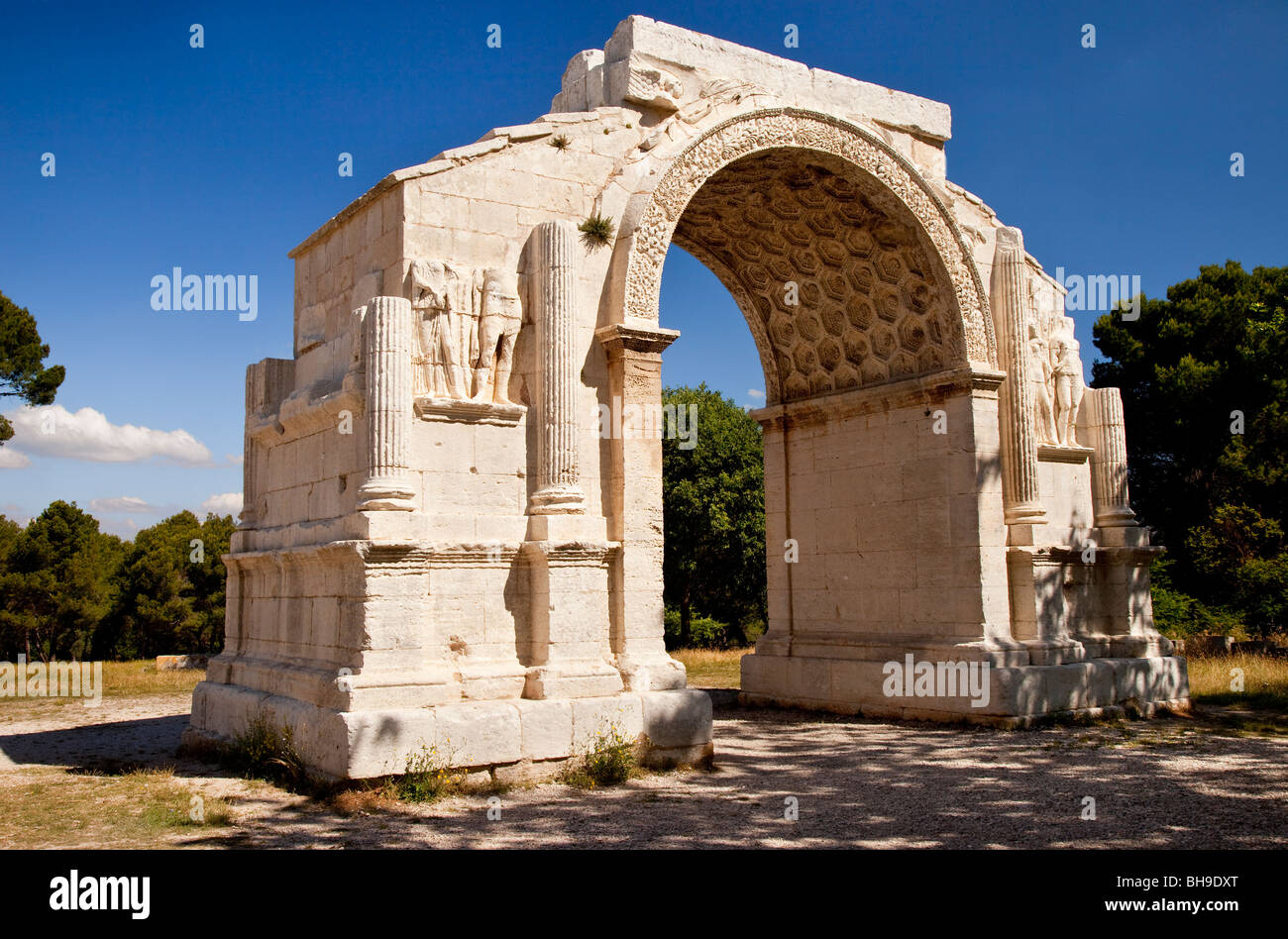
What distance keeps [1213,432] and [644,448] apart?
18865 millimetres

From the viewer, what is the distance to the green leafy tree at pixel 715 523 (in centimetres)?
3019

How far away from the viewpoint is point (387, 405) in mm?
7820

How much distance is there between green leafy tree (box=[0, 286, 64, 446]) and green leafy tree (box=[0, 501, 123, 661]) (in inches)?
275

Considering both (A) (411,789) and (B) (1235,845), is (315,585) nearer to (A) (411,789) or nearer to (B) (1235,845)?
(A) (411,789)

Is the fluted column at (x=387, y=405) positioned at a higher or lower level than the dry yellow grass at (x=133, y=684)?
higher

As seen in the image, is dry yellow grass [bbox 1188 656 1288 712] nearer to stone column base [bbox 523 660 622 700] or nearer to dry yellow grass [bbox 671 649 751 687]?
dry yellow grass [bbox 671 649 751 687]

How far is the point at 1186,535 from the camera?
23.3 m

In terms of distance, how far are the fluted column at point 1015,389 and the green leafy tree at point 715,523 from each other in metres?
18.1

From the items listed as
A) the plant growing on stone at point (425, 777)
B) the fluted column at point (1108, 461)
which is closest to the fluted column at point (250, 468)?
the plant growing on stone at point (425, 777)

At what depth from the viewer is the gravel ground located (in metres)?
6.27

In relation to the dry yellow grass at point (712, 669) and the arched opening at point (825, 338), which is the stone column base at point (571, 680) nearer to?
the arched opening at point (825, 338)

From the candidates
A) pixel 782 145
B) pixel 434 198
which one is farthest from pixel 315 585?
pixel 782 145

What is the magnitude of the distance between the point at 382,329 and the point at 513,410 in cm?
121

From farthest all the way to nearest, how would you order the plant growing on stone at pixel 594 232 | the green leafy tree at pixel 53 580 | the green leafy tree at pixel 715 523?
the green leafy tree at pixel 715 523 < the green leafy tree at pixel 53 580 < the plant growing on stone at pixel 594 232
